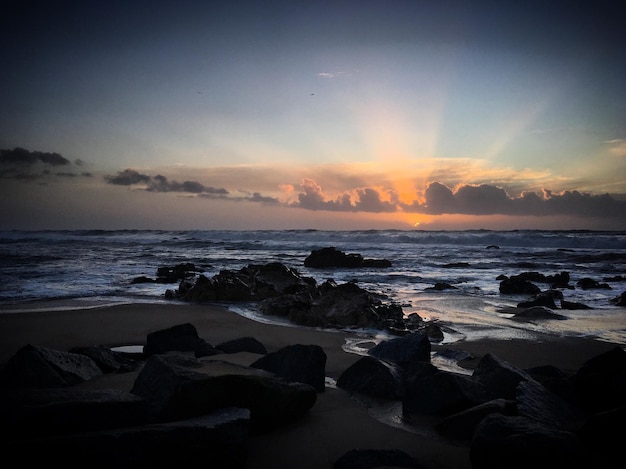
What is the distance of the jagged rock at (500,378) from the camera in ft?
11.1

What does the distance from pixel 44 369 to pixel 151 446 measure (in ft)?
5.98

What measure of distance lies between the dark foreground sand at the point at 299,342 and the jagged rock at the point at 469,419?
99mm

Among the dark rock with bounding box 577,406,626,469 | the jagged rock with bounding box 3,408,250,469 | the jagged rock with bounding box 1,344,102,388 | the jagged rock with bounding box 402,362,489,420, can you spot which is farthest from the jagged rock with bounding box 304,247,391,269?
the jagged rock with bounding box 3,408,250,469

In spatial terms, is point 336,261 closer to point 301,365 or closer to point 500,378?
point 301,365

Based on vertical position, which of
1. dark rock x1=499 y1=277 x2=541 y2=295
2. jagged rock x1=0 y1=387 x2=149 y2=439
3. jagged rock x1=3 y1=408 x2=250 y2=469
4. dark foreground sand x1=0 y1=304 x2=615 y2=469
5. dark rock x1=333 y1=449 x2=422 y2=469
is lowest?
dark rock x1=499 y1=277 x2=541 y2=295

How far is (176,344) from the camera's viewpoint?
4.77m

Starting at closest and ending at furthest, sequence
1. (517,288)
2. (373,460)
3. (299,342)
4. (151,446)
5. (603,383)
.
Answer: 1. (151,446)
2. (373,460)
3. (603,383)
4. (299,342)
5. (517,288)

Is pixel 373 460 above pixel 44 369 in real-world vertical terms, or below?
below

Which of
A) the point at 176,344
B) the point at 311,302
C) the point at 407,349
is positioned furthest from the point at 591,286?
the point at 176,344

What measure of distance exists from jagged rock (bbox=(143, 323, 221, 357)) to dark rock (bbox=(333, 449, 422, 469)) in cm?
259

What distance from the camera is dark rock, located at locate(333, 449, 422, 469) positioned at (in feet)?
7.84

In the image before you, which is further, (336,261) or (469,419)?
(336,261)

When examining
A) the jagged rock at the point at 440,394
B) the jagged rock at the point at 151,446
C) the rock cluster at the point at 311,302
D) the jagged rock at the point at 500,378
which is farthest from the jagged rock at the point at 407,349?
the jagged rock at the point at 151,446

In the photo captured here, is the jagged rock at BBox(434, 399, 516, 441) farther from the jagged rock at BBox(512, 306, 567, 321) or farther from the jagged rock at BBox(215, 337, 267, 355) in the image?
the jagged rock at BBox(512, 306, 567, 321)
